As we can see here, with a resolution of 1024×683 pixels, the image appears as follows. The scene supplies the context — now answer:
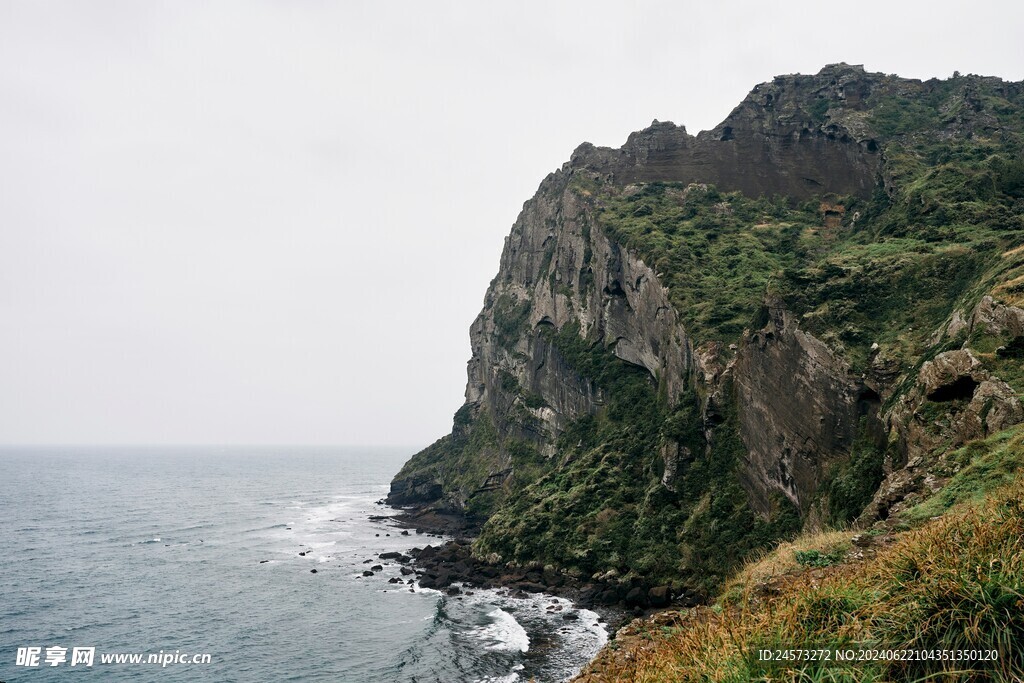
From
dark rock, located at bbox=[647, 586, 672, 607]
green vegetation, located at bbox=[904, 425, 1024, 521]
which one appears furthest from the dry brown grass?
dark rock, located at bbox=[647, 586, 672, 607]

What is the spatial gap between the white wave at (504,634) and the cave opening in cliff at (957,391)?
26.7 metres

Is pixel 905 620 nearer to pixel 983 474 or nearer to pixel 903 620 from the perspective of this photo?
pixel 903 620

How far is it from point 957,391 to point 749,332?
2110 centimetres

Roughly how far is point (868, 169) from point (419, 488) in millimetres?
90822

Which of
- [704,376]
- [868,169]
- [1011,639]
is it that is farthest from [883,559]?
[868,169]

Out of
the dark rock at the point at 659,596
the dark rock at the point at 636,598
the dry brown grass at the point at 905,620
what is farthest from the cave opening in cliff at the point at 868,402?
the dry brown grass at the point at 905,620

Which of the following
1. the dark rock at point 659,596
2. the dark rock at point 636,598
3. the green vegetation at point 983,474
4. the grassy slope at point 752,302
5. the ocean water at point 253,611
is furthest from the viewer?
the dark rock at point 636,598

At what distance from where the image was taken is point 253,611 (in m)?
44.7

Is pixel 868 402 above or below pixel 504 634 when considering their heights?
above

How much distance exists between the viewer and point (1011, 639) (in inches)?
201

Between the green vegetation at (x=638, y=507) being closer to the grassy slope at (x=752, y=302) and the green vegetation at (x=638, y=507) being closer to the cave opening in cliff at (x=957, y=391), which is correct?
the grassy slope at (x=752, y=302)

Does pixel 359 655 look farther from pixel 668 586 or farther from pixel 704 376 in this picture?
pixel 704 376

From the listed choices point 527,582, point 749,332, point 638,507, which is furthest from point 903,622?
point 527,582

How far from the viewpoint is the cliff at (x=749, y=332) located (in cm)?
2947
